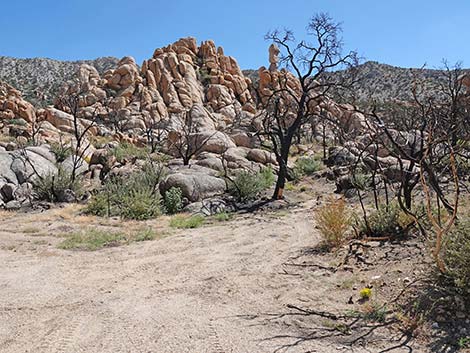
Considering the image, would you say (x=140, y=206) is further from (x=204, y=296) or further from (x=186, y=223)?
(x=204, y=296)

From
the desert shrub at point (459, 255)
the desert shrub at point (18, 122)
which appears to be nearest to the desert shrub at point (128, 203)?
the desert shrub at point (459, 255)

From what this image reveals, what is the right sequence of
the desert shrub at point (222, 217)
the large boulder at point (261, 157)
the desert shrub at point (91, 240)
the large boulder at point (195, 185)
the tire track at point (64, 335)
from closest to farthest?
the tire track at point (64, 335)
the desert shrub at point (91, 240)
the desert shrub at point (222, 217)
the large boulder at point (195, 185)
the large boulder at point (261, 157)

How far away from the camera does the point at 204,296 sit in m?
4.32

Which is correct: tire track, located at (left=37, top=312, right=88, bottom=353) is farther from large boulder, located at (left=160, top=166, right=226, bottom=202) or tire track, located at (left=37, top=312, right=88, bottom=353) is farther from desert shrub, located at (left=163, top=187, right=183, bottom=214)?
large boulder, located at (left=160, top=166, right=226, bottom=202)

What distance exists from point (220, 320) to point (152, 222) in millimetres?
6217

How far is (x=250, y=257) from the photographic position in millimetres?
5820

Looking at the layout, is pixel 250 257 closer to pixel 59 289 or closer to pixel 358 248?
pixel 358 248

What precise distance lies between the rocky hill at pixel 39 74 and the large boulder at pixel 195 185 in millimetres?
39135

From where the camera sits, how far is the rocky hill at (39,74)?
49938mm

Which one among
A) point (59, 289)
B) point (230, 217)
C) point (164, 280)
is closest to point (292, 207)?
point (230, 217)

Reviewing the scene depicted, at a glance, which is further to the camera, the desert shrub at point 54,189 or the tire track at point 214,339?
the desert shrub at point 54,189

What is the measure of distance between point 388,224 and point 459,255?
238 cm

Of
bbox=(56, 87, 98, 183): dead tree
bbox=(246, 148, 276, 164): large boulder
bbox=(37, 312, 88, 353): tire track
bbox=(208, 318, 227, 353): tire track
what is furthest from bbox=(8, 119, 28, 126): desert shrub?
bbox=(208, 318, 227, 353): tire track

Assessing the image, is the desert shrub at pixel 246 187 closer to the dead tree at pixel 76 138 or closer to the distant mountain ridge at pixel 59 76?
the dead tree at pixel 76 138
